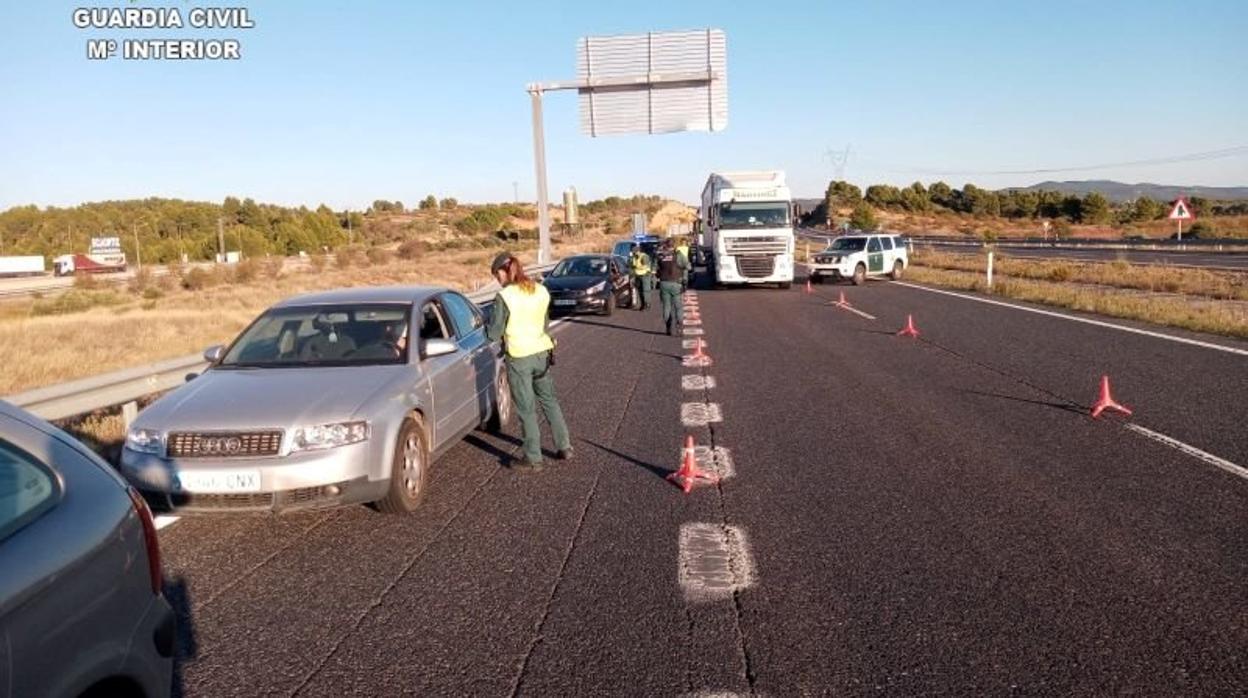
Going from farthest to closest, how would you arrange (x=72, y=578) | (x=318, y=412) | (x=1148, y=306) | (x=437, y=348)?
1. (x=1148, y=306)
2. (x=437, y=348)
3. (x=318, y=412)
4. (x=72, y=578)

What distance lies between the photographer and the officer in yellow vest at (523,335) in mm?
7145

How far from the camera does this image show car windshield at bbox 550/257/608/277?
23234 mm

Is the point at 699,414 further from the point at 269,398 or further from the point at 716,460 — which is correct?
the point at 269,398

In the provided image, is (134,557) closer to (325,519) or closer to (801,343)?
(325,519)

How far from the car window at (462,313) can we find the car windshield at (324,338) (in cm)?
74

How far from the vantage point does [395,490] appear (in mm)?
5895

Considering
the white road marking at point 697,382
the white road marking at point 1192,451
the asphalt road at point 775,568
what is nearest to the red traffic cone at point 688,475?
the asphalt road at point 775,568

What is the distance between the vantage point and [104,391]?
784cm

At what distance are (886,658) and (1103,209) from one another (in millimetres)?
103451

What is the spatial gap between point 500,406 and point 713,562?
4.02 m

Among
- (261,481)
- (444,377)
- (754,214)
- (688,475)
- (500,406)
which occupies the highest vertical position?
(754,214)

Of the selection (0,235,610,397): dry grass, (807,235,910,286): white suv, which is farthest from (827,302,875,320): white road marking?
(0,235,610,397): dry grass

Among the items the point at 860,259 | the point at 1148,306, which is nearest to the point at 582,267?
the point at 1148,306

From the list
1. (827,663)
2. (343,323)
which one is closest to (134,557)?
(827,663)
